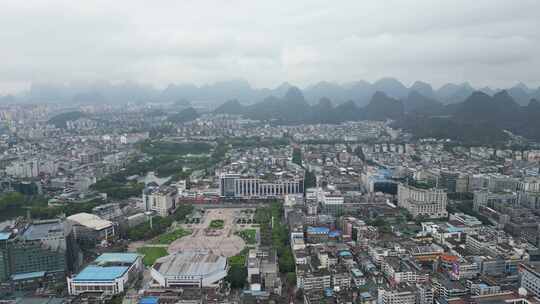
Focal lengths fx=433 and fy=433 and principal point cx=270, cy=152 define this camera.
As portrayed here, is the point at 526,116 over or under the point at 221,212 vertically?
over

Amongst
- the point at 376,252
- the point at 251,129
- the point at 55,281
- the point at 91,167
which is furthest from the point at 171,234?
the point at 251,129

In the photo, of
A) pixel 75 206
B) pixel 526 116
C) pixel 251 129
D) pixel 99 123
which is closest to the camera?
pixel 75 206

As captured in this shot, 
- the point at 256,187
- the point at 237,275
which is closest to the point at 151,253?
the point at 237,275

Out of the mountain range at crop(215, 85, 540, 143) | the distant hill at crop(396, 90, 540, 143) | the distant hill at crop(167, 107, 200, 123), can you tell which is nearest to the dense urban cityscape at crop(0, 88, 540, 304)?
the distant hill at crop(396, 90, 540, 143)

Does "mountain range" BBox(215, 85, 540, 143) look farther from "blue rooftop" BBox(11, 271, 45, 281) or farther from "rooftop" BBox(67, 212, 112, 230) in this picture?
"blue rooftop" BBox(11, 271, 45, 281)

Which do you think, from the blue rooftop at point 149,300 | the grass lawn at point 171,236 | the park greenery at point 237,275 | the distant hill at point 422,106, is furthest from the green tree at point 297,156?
the distant hill at point 422,106

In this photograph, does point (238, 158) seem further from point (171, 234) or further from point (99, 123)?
point (99, 123)

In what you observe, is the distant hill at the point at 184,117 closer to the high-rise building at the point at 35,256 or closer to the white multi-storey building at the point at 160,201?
the white multi-storey building at the point at 160,201
